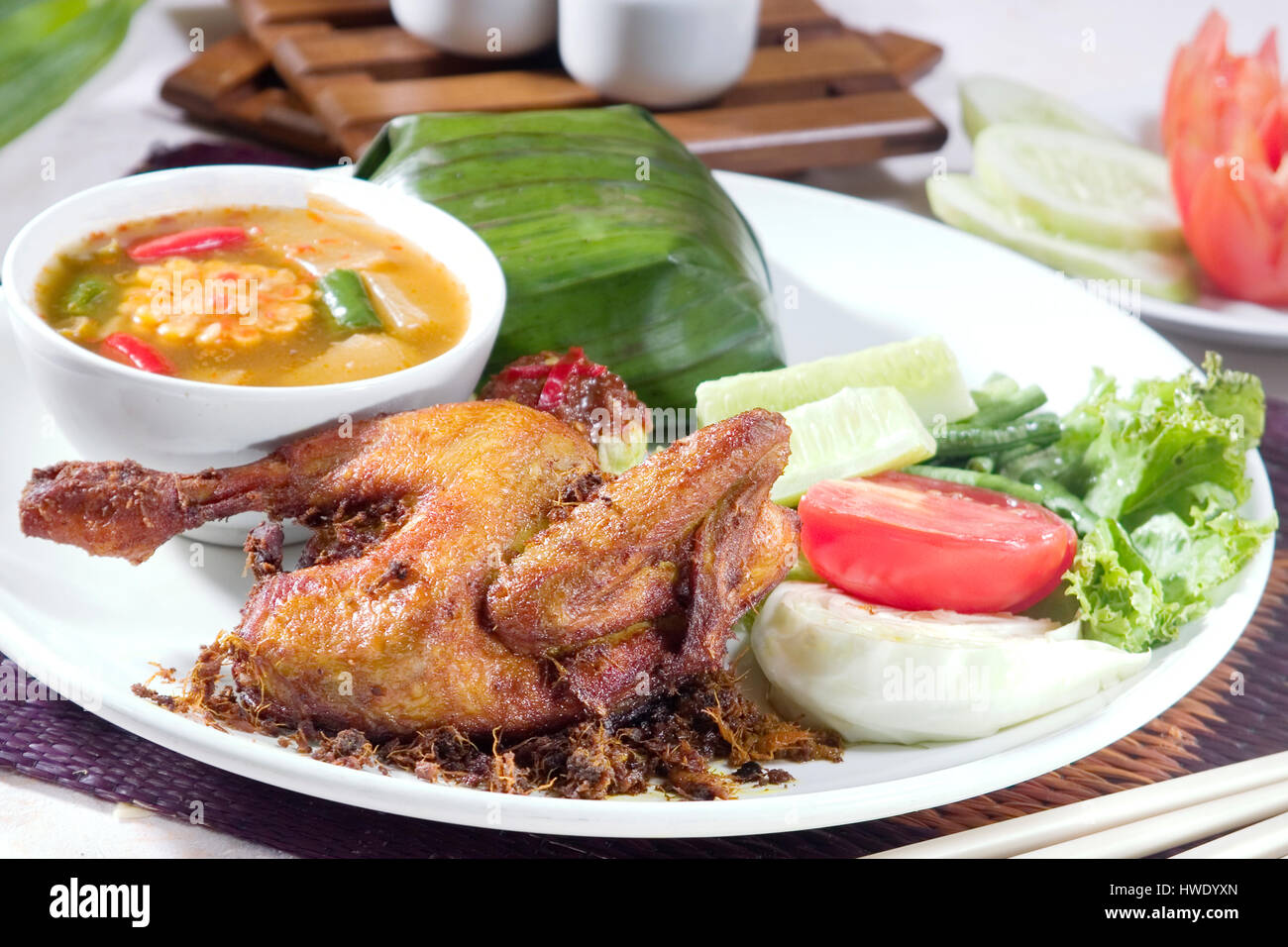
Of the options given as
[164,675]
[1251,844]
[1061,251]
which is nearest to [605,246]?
[164,675]

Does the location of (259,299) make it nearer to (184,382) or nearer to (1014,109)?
(184,382)

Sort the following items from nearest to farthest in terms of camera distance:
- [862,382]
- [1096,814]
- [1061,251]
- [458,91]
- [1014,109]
A: [1096,814] → [862,382] → [1061,251] → [458,91] → [1014,109]

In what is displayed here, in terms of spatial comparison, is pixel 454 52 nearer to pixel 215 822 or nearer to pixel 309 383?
pixel 309 383

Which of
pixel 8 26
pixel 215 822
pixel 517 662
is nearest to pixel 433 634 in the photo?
pixel 517 662

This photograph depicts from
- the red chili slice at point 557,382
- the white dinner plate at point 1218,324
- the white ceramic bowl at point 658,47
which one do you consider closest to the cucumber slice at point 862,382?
the red chili slice at point 557,382

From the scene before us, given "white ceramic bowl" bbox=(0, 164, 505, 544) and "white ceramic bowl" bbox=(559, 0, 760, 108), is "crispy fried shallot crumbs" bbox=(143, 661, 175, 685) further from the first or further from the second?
"white ceramic bowl" bbox=(559, 0, 760, 108)

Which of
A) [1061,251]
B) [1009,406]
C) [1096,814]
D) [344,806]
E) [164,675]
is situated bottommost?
[344,806]
